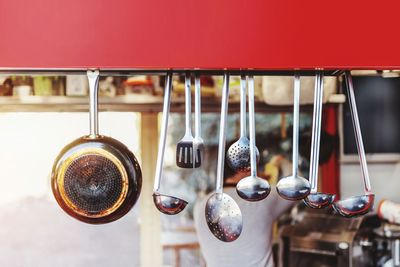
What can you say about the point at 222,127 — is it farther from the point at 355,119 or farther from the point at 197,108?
the point at 355,119

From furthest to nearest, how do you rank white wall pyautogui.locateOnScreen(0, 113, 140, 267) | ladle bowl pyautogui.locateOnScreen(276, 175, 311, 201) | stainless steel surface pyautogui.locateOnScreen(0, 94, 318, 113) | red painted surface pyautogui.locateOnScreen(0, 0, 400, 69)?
white wall pyautogui.locateOnScreen(0, 113, 140, 267), stainless steel surface pyautogui.locateOnScreen(0, 94, 318, 113), ladle bowl pyautogui.locateOnScreen(276, 175, 311, 201), red painted surface pyautogui.locateOnScreen(0, 0, 400, 69)

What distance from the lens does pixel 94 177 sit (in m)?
2.09

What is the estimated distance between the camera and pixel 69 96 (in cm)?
362

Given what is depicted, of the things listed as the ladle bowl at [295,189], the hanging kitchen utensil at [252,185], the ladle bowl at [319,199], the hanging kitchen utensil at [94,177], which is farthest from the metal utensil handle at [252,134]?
the hanging kitchen utensil at [94,177]

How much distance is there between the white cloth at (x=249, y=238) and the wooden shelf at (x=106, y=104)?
0.61 meters

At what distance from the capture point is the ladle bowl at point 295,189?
84.7 inches

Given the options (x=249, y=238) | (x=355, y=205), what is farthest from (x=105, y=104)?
(x=355, y=205)

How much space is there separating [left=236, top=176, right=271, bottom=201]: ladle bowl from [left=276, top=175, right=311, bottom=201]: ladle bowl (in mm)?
55

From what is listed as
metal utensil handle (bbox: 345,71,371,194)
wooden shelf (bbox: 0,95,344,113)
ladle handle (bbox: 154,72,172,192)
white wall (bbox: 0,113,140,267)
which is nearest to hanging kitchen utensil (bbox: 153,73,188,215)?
ladle handle (bbox: 154,72,172,192)

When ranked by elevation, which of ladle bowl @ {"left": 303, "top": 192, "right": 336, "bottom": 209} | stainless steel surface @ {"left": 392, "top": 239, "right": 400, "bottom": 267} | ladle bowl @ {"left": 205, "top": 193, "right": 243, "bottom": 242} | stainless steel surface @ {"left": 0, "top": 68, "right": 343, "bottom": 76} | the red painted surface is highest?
the red painted surface

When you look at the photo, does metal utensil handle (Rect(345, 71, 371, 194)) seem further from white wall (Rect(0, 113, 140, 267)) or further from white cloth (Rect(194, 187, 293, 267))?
white wall (Rect(0, 113, 140, 267))

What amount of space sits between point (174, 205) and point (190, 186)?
7.64ft

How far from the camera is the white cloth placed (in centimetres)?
334

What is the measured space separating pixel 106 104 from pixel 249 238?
1.04 meters
